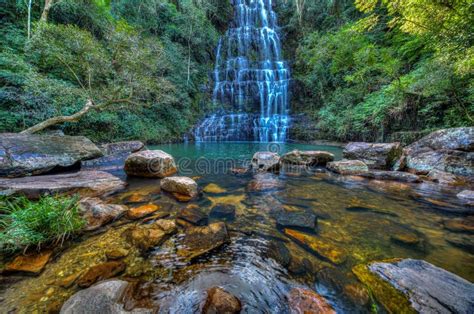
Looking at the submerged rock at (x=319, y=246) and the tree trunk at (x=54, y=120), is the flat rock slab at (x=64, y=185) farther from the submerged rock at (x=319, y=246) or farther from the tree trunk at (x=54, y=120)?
the submerged rock at (x=319, y=246)

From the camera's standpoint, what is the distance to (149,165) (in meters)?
4.82

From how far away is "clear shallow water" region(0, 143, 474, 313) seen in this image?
1461 mm

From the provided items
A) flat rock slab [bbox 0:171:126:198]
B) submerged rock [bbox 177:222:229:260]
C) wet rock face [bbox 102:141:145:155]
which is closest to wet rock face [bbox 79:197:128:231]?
flat rock slab [bbox 0:171:126:198]

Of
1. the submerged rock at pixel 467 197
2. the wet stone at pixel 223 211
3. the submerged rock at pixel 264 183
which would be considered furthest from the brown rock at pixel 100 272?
the submerged rock at pixel 467 197

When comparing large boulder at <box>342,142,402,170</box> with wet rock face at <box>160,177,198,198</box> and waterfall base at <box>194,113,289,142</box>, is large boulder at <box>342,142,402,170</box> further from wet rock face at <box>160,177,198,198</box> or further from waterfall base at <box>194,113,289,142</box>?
waterfall base at <box>194,113,289,142</box>

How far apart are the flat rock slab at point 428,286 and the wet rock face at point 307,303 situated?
24.2 inches

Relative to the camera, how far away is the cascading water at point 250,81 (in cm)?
1653

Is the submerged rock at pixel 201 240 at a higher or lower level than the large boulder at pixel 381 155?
lower

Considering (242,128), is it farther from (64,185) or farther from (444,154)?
(64,185)

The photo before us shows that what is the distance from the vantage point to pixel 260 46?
21109 mm

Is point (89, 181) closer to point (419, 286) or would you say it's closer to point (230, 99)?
point (419, 286)

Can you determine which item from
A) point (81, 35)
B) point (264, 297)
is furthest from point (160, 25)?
point (264, 297)

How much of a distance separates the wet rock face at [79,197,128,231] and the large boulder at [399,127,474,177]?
740 cm

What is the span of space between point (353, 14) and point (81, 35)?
22.3m
